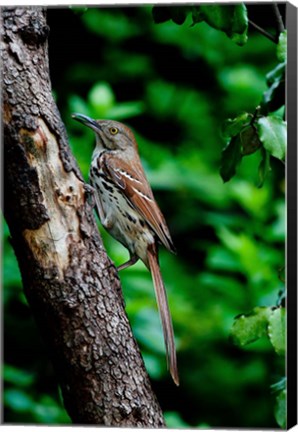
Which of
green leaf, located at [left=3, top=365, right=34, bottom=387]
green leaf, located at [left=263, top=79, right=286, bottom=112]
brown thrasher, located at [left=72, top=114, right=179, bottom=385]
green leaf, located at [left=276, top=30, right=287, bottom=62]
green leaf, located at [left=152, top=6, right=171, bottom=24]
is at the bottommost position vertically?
green leaf, located at [left=3, top=365, right=34, bottom=387]

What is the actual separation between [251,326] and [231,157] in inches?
22.7

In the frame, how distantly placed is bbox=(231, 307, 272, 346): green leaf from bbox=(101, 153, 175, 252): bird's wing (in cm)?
39

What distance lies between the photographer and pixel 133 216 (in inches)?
146

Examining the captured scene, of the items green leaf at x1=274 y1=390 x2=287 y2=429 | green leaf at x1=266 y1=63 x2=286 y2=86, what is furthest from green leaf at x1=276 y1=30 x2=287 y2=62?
green leaf at x1=274 y1=390 x2=287 y2=429

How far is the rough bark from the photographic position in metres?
3.16

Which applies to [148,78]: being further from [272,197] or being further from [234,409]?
[234,409]

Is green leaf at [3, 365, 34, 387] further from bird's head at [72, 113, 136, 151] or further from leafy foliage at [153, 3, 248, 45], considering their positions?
leafy foliage at [153, 3, 248, 45]

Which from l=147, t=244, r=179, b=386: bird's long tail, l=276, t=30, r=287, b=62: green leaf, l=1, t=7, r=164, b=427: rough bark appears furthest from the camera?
l=147, t=244, r=179, b=386: bird's long tail

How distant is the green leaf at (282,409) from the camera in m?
3.47

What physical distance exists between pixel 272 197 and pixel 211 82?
2.08ft

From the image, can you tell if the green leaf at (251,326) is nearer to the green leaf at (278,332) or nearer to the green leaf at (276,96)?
the green leaf at (278,332)

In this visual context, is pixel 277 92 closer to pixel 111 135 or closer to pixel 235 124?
pixel 235 124

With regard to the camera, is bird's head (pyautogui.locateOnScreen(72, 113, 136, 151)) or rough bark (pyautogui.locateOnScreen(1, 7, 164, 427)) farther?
bird's head (pyautogui.locateOnScreen(72, 113, 136, 151))

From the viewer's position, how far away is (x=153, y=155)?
15.5 feet
